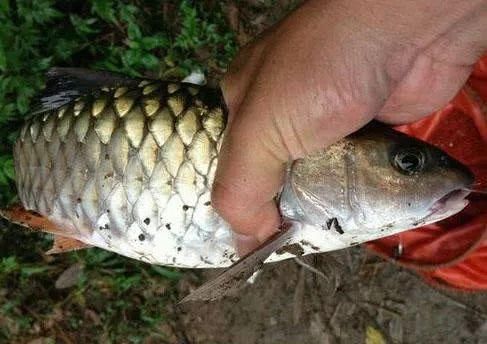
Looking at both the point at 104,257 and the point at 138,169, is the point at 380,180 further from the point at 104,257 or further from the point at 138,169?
the point at 104,257

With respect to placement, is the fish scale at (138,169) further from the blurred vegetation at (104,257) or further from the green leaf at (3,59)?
the blurred vegetation at (104,257)

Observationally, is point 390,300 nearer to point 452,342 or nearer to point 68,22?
point 452,342

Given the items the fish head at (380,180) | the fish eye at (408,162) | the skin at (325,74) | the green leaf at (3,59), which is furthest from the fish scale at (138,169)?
the green leaf at (3,59)

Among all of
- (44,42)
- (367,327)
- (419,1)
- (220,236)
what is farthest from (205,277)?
(419,1)

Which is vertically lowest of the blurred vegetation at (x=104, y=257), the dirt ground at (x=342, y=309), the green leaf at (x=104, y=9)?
the dirt ground at (x=342, y=309)

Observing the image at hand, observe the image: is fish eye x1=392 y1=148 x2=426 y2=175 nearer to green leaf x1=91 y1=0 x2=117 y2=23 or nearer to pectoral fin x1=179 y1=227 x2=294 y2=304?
pectoral fin x1=179 y1=227 x2=294 y2=304

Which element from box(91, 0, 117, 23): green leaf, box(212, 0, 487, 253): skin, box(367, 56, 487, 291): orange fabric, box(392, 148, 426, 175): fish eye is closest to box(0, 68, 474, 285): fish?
box(392, 148, 426, 175): fish eye
